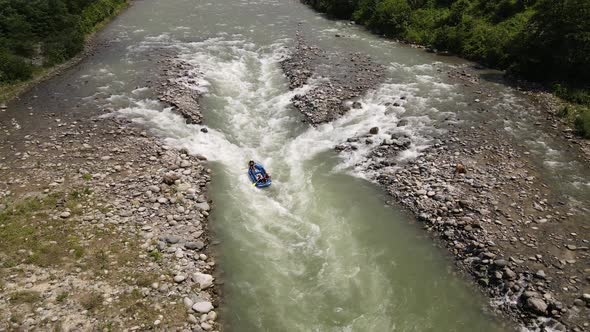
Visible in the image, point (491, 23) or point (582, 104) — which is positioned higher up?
point (491, 23)

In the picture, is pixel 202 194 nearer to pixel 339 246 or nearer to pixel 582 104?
pixel 339 246

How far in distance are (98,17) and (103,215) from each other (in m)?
35.3

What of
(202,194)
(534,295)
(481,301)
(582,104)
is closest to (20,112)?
(202,194)

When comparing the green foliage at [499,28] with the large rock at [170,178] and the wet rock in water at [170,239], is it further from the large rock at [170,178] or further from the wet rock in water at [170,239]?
the wet rock in water at [170,239]

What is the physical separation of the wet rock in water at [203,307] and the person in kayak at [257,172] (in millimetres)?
7525

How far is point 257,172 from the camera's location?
768 inches

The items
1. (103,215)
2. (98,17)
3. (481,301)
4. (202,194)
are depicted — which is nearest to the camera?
(481,301)

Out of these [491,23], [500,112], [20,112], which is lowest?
[20,112]

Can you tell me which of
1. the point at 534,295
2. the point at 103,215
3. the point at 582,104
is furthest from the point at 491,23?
the point at 103,215

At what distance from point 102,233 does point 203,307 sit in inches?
219

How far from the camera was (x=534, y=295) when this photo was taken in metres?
12.9

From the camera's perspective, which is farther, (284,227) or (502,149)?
(502,149)

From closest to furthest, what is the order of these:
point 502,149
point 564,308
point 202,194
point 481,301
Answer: point 564,308, point 481,301, point 202,194, point 502,149

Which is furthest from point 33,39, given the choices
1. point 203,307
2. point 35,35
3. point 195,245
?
point 203,307
